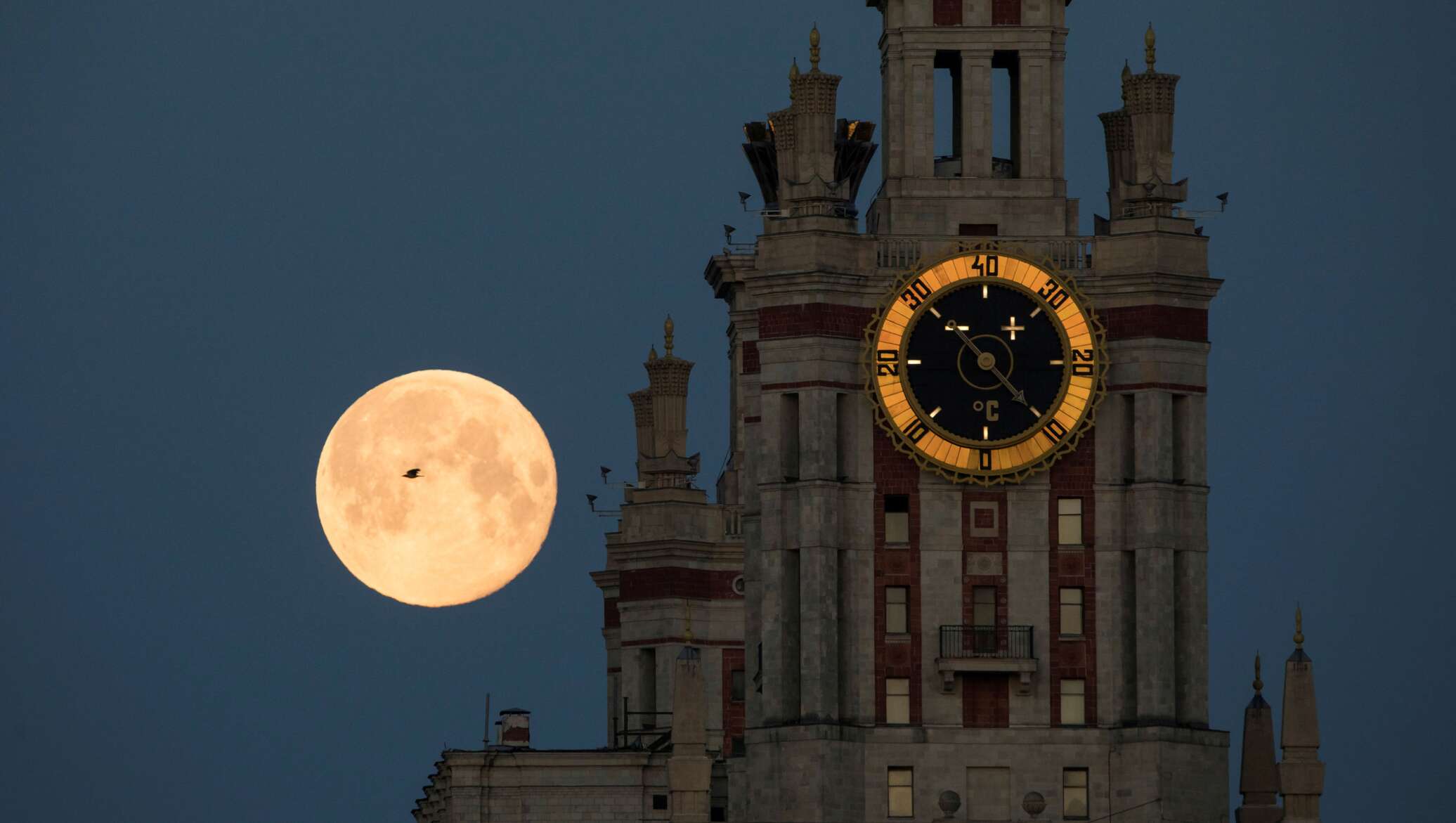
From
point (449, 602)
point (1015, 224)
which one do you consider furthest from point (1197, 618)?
point (449, 602)

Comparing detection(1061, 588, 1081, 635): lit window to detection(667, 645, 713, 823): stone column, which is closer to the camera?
detection(667, 645, 713, 823): stone column

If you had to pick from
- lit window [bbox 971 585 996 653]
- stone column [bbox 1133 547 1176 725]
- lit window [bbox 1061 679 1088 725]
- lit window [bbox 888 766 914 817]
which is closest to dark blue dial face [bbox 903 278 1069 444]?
lit window [bbox 971 585 996 653]

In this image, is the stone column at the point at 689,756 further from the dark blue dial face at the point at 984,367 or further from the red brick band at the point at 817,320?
the dark blue dial face at the point at 984,367

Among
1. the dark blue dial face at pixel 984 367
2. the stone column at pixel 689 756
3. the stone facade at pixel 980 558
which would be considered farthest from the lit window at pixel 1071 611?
the stone column at pixel 689 756

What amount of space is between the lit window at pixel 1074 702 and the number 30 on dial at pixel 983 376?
26.2 feet

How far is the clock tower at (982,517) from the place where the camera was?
177 m

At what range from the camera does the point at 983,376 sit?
7008 inches

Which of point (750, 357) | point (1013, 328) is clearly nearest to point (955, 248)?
point (1013, 328)

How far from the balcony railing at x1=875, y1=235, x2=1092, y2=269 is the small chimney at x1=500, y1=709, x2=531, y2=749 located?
29.3m

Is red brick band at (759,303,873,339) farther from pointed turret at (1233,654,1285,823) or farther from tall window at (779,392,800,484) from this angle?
pointed turret at (1233,654,1285,823)

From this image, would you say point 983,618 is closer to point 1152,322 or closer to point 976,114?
point 1152,322

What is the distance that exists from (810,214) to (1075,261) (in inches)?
397

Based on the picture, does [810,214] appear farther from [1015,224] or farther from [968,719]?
[968,719]

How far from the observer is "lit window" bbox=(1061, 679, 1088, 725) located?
177875 millimetres
